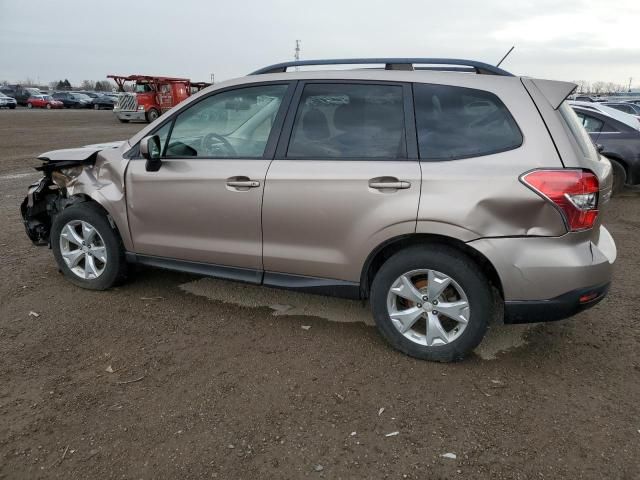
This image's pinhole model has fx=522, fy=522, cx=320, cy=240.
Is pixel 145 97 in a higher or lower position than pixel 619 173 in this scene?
higher

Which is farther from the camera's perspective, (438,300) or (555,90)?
(438,300)

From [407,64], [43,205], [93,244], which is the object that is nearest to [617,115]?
[407,64]

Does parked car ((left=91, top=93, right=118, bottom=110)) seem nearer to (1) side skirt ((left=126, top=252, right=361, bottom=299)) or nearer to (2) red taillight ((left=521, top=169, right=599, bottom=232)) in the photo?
(1) side skirt ((left=126, top=252, right=361, bottom=299))

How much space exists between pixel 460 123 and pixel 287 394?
1899 mm

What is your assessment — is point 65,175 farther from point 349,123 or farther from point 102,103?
point 102,103

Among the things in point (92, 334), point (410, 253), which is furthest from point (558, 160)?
point (92, 334)

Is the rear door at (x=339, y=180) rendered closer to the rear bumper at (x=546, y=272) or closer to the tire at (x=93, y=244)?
the rear bumper at (x=546, y=272)

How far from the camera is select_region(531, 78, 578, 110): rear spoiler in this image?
3.05 metres

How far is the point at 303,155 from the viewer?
11.5 feet

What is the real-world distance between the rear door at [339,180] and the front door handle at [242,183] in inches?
4.0

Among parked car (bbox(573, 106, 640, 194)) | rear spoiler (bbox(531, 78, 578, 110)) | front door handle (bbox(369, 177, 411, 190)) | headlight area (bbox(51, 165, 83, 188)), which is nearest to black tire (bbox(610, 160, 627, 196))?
parked car (bbox(573, 106, 640, 194))

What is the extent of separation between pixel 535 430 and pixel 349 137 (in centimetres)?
201

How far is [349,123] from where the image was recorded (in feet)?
11.2

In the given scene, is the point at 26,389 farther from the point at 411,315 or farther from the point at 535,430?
the point at 535,430
